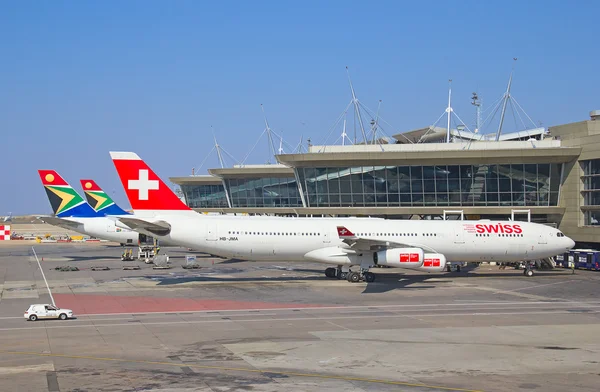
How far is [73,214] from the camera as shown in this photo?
7181 centimetres

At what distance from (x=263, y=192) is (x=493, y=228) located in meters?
51.2

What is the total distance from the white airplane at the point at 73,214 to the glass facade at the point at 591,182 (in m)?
45.7

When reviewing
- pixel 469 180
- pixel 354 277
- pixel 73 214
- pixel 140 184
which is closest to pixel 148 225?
pixel 140 184

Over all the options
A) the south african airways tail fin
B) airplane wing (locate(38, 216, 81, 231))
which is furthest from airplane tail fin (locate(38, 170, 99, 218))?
the south african airways tail fin

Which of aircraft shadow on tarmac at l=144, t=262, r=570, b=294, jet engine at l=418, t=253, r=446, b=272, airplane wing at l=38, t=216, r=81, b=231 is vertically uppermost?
airplane wing at l=38, t=216, r=81, b=231

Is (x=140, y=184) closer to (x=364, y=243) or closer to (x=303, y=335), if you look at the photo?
(x=364, y=243)

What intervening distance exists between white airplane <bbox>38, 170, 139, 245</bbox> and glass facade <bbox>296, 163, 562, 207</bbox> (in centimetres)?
2450

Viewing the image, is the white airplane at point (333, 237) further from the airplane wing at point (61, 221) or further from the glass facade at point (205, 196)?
the glass facade at point (205, 196)

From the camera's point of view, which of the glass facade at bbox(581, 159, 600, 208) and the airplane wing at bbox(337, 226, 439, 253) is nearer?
the airplane wing at bbox(337, 226, 439, 253)

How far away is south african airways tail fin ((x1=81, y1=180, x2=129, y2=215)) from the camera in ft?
254

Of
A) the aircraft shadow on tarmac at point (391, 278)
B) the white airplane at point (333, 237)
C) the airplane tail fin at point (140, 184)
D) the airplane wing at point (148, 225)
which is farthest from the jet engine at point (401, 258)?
the airplane tail fin at point (140, 184)

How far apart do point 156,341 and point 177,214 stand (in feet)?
66.4

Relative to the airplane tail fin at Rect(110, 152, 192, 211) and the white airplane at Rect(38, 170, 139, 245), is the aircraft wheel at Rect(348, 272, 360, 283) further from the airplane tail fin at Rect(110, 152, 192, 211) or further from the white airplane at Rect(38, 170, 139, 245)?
the white airplane at Rect(38, 170, 139, 245)

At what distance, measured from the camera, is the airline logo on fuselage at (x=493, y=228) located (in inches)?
1884
